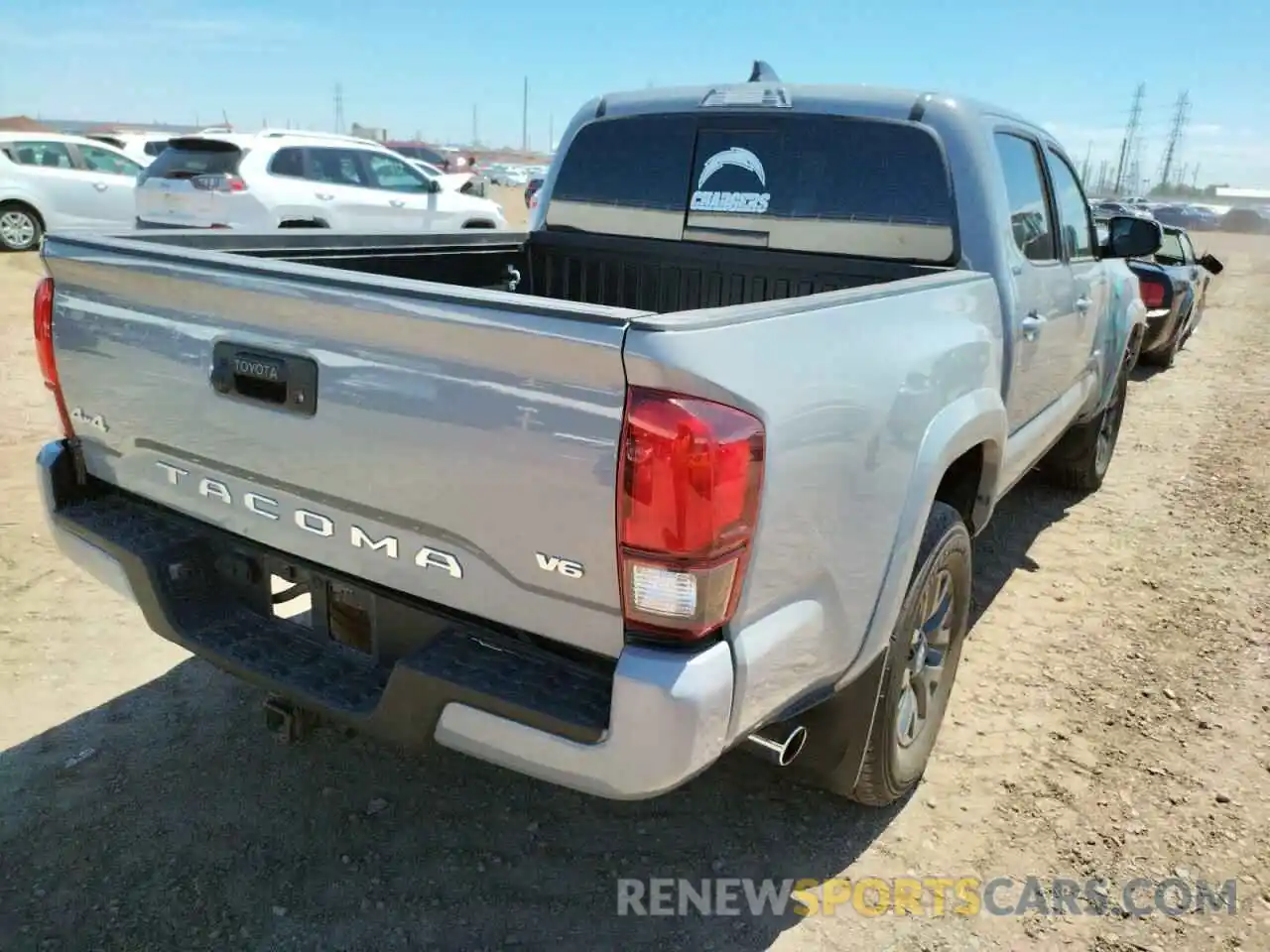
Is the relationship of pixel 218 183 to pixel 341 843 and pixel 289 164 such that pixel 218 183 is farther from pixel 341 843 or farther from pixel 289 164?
pixel 341 843

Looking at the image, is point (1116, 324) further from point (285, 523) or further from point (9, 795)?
point (9, 795)

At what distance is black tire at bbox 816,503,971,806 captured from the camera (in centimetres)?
263

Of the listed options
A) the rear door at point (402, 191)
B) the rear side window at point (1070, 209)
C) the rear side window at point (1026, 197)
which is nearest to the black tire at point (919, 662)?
the rear side window at point (1026, 197)

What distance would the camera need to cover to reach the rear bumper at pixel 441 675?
1841 millimetres

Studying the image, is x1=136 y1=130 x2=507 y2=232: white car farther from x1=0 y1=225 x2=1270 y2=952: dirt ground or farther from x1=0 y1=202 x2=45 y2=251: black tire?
x1=0 y1=225 x2=1270 y2=952: dirt ground

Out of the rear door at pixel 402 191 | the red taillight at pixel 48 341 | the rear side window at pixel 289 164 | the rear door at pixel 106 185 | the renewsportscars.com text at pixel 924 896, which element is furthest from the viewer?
the rear door at pixel 106 185

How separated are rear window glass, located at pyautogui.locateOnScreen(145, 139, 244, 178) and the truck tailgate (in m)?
9.24

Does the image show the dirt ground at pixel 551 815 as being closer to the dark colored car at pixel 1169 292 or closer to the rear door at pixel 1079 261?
the rear door at pixel 1079 261

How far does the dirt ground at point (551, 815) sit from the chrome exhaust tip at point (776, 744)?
1.74ft

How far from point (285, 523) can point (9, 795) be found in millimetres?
1329

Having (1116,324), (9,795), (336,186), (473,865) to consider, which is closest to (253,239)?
(9,795)

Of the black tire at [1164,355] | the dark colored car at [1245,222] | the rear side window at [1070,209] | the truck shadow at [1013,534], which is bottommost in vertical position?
the dark colored car at [1245,222]

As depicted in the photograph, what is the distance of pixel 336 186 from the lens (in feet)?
38.3

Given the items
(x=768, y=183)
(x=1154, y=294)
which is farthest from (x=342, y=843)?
(x=1154, y=294)
